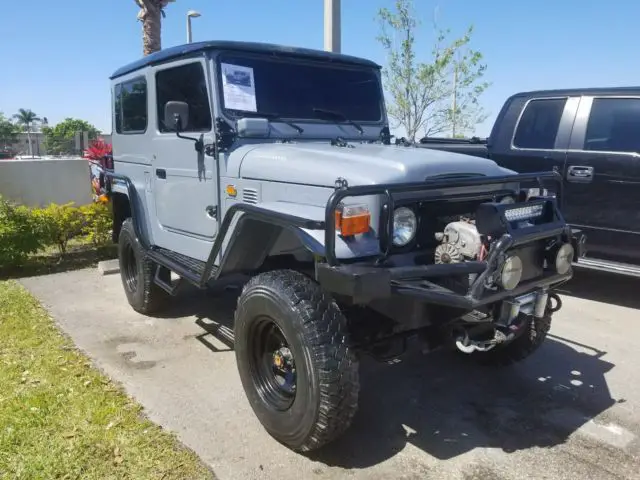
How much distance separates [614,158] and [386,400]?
11.2ft

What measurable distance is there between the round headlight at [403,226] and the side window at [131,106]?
2816mm

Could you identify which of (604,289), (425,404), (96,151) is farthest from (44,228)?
(604,289)

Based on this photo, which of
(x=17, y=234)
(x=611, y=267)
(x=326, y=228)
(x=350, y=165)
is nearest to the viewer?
(x=326, y=228)

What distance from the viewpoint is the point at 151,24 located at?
9.66m

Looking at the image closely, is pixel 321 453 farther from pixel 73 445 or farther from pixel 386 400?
pixel 73 445

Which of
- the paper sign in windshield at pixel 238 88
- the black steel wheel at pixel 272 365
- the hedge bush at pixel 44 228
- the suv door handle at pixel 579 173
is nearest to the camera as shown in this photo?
the black steel wheel at pixel 272 365

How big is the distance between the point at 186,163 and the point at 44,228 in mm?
3879

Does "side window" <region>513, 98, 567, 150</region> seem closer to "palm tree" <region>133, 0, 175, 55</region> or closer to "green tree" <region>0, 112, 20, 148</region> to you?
"palm tree" <region>133, 0, 175, 55</region>

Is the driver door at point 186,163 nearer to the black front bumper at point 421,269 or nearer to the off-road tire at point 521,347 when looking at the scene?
the black front bumper at point 421,269

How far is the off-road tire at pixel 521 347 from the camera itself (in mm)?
3531

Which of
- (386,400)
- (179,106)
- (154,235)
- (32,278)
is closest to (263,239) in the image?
(179,106)

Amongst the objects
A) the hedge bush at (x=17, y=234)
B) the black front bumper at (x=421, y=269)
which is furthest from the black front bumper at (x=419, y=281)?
the hedge bush at (x=17, y=234)

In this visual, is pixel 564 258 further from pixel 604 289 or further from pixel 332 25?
pixel 332 25

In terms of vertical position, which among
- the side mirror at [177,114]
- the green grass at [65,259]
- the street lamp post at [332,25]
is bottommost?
the green grass at [65,259]
